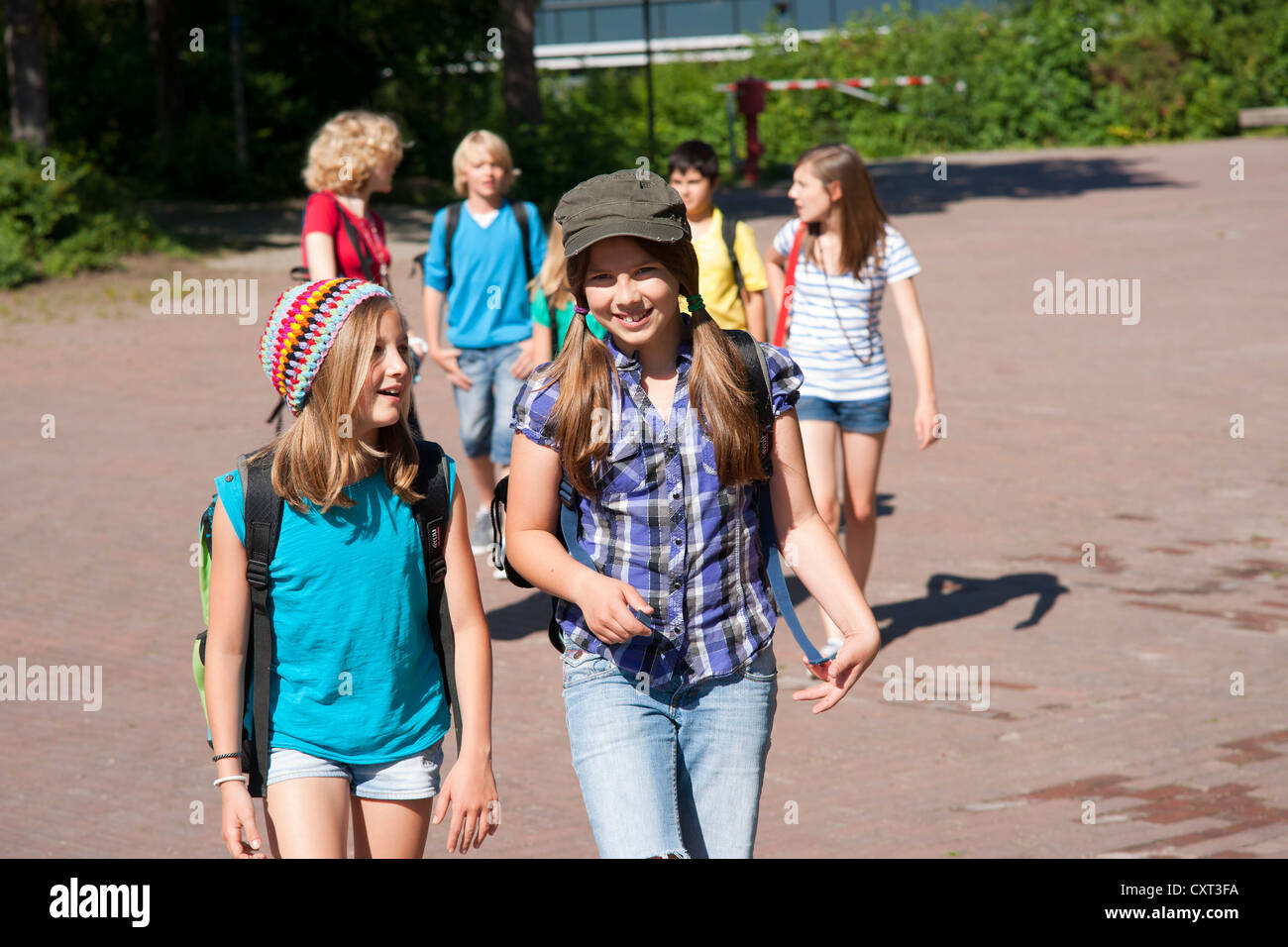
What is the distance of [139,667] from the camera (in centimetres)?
642

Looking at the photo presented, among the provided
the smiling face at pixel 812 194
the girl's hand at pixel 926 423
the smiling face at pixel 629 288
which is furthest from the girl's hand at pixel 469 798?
the smiling face at pixel 812 194

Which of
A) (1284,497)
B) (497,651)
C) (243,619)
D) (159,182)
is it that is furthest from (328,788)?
(159,182)

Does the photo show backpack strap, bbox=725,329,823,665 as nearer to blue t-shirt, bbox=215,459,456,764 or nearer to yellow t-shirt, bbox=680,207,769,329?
blue t-shirt, bbox=215,459,456,764

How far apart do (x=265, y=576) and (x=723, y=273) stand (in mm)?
3713

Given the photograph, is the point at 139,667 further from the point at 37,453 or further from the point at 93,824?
the point at 37,453

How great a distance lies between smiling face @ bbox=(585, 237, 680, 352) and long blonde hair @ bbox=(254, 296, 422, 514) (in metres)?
0.46

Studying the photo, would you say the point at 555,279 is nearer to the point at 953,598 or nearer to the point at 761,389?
the point at 953,598

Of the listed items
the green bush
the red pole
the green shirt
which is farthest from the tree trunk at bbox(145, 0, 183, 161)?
the green shirt

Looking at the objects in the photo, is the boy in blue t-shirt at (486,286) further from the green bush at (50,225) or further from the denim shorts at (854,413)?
the green bush at (50,225)

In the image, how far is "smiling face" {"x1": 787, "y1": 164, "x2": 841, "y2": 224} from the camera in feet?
19.7

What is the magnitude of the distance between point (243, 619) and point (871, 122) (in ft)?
115

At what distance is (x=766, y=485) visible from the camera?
3066mm

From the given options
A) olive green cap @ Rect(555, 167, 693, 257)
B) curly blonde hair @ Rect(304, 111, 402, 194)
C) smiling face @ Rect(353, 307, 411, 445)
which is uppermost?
curly blonde hair @ Rect(304, 111, 402, 194)

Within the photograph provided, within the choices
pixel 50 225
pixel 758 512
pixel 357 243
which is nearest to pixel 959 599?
pixel 357 243
